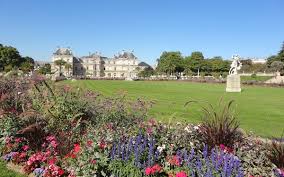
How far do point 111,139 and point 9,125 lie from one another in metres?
2.99

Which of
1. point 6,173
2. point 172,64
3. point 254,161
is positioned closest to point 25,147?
point 6,173

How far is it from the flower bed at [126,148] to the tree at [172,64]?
5059 inches

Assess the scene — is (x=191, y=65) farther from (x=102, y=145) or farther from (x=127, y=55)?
(x=102, y=145)

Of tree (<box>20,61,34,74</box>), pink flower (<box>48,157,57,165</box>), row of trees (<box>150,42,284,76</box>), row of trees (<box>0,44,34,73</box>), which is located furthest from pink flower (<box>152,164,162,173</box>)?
row of trees (<box>150,42,284,76</box>)

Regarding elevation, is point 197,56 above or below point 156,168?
above

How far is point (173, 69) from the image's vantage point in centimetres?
13825

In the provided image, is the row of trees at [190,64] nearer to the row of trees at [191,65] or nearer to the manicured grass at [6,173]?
the row of trees at [191,65]

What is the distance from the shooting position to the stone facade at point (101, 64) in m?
179

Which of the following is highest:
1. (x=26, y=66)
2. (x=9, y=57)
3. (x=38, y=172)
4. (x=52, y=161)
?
(x=9, y=57)

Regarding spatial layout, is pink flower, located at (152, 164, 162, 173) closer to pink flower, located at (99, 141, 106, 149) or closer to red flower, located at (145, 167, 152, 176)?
red flower, located at (145, 167, 152, 176)

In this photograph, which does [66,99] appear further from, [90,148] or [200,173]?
[200,173]

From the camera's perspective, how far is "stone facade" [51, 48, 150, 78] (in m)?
179

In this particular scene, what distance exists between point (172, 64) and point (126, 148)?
5201 inches

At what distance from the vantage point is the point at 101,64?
620ft
